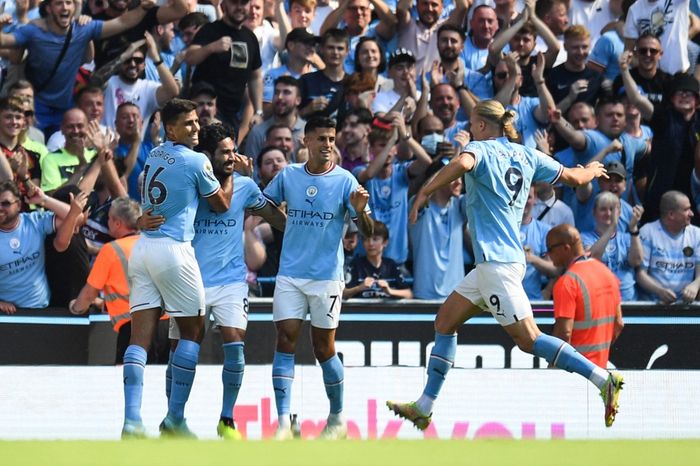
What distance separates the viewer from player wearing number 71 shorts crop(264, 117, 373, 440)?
9.76 m

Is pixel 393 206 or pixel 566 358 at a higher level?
pixel 393 206

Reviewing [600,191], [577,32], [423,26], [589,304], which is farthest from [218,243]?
[577,32]

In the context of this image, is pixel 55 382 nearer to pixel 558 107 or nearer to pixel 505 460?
pixel 505 460

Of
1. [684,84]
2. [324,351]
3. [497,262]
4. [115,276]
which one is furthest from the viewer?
[684,84]

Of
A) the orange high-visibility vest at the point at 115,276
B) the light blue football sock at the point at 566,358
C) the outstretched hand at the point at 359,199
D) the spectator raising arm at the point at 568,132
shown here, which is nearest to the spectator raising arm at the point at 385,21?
the spectator raising arm at the point at 568,132

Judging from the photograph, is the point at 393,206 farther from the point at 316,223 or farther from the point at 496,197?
the point at 496,197

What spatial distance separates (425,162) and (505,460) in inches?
288

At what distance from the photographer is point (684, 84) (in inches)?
553

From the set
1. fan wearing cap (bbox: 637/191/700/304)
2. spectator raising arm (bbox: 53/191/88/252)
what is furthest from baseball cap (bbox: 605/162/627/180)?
spectator raising arm (bbox: 53/191/88/252)

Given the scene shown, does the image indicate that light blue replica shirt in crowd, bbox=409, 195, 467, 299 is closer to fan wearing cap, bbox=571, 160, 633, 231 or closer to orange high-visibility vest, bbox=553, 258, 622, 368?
fan wearing cap, bbox=571, 160, 633, 231

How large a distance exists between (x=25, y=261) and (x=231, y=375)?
328 cm

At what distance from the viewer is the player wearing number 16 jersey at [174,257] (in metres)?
9.09

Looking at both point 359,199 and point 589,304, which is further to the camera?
point 589,304

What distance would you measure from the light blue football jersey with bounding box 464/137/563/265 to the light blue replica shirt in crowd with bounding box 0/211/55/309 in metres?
4.56
